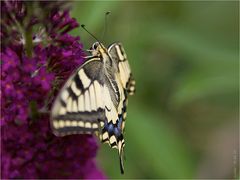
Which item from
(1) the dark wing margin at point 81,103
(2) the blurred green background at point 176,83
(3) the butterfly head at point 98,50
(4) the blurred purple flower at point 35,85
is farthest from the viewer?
(2) the blurred green background at point 176,83

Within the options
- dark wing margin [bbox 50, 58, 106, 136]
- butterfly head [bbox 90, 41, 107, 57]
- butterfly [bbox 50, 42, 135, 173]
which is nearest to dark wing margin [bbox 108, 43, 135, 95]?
butterfly [bbox 50, 42, 135, 173]

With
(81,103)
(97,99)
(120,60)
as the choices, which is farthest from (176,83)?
(81,103)

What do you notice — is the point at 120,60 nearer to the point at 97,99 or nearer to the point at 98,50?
the point at 98,50

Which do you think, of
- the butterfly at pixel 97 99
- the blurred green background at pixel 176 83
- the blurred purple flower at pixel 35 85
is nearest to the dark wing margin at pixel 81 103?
the butterfly at pixel 97 99

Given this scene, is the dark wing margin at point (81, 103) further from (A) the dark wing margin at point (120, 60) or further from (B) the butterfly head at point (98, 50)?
(A) the dark wing margin at point (120, 60)

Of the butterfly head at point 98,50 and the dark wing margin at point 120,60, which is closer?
the butterfly head at point 98,50

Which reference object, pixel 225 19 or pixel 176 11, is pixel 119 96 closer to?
pixel 176 11
